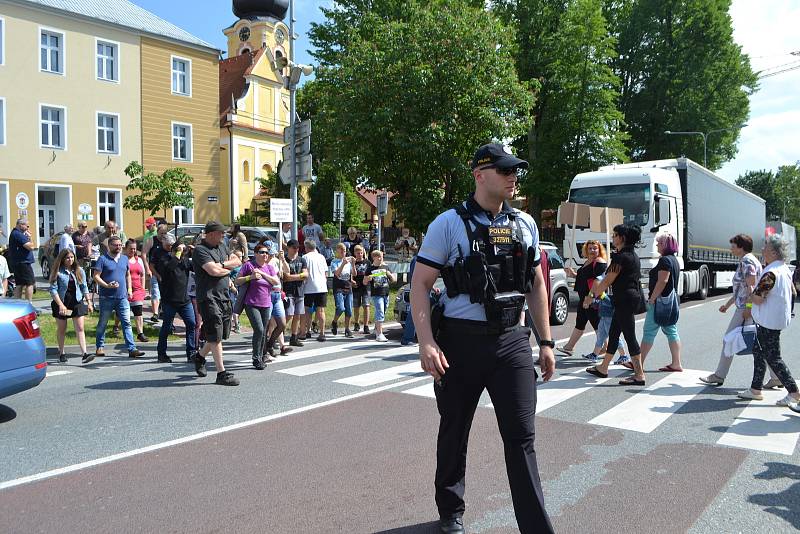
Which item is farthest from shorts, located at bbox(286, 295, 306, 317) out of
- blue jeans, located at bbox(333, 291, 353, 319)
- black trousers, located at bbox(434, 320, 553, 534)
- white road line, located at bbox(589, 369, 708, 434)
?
black trousers, located at bbox(434, 320, 553, 534)

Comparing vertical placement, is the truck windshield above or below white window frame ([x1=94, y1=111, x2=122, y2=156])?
below

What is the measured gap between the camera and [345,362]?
9312 mm

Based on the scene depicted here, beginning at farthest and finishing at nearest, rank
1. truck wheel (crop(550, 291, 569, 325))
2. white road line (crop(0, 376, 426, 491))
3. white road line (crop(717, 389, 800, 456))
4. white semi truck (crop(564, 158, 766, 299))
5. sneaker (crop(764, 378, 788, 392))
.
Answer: white semi truck (crop(564, 158, 766, 299))
truck wheel (crop(550, 291, 569, 325))
sneaker (crop(764, 378, 788, 392))
white road line (crop(717, 389, 800, 456))
white road line (crop(0, 376, 426, 491))

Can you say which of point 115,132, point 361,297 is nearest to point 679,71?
point 115,132

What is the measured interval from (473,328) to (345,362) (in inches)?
244

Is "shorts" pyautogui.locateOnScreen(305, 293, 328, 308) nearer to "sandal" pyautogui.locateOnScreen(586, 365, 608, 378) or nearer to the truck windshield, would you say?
"sandal" pyautogui.locateOnScreen(586, 365, 608, 378)

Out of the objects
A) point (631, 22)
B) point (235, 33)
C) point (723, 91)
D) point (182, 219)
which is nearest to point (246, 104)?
point (235, 33)

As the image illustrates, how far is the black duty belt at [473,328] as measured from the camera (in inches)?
130

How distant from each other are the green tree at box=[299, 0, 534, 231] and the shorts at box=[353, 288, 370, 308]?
330 inches

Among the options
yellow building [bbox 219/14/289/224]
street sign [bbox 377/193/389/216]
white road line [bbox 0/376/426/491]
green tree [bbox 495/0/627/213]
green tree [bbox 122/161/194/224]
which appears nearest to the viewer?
white road line [bbox 0/376/426/491]

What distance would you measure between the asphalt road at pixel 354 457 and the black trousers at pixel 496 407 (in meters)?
0.49

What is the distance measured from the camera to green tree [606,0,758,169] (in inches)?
1366

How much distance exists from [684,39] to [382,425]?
35.6 m

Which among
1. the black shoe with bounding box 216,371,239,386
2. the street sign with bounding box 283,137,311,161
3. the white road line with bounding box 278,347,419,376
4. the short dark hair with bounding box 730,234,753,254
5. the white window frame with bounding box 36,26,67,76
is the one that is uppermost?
the white window frame with bounding box 36,26,67,76
